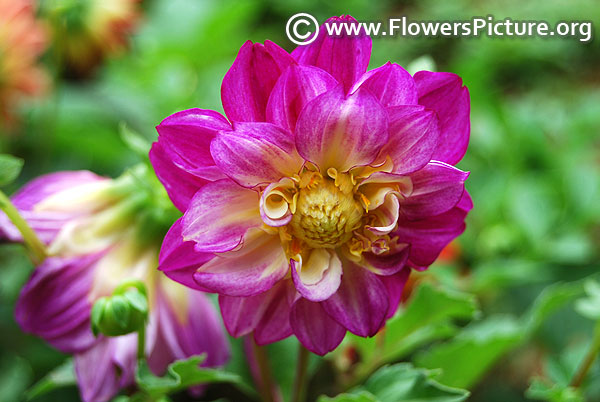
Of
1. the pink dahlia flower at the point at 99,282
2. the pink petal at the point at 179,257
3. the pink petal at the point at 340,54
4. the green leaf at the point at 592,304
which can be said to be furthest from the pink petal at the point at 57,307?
the green leaf at the point at 592,304

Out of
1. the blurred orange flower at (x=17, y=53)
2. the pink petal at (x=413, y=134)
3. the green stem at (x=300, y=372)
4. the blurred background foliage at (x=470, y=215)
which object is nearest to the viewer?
the pink petal at (x=413, y=134)

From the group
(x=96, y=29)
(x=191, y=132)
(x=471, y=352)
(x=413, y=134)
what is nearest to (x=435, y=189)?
(x=413, y=134)

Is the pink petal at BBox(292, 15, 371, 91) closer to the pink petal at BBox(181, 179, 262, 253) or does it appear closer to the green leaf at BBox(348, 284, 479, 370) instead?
the pink petal at BBox(181, 179, 262, 253)

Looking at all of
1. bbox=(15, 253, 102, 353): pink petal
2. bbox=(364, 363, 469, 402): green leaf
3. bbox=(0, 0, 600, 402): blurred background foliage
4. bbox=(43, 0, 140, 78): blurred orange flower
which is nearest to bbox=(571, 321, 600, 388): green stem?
bbox=(0, 0, 600, 402): blurred background foliage

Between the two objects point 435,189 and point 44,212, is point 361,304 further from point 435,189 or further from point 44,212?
point 44,212

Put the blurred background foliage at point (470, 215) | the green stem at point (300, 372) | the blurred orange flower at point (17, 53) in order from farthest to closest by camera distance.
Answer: the blurred orange flower at point (17, 53) < the blurred background foliage at point (470, 215) < the green stem at point (300, 372)

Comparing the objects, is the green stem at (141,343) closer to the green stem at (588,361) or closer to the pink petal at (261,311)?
the pink petal at (261,311)
